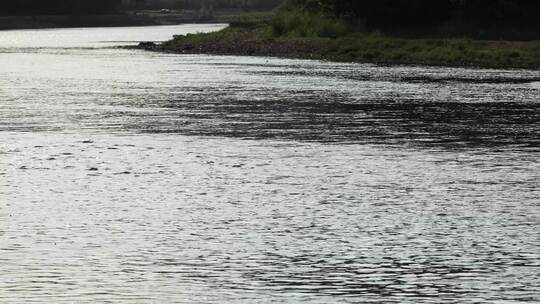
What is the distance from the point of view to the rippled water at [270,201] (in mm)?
15266

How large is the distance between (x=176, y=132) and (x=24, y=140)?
4.30 meters

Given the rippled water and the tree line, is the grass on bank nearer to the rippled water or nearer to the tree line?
the tree line

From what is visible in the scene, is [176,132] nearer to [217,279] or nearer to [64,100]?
[64,100]

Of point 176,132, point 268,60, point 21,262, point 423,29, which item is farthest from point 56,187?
point 423,29

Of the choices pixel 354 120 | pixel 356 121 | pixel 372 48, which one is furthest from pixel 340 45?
pixel 356 121

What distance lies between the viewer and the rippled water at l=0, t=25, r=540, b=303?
15266 millimetres

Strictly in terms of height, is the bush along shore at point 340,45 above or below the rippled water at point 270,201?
below

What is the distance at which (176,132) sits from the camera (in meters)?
33.7

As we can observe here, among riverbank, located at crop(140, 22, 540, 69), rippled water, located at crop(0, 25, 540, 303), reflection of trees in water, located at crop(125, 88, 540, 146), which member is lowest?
riverbank, located at crop(140, 22, 540, 69)

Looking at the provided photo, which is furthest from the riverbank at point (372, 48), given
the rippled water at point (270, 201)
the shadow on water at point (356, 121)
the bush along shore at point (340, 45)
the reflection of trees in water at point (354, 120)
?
the rippled water at point (270, 201)

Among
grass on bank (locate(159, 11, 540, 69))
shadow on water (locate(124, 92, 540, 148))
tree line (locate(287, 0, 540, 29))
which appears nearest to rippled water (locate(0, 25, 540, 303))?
shadow on water (locate(124, 92, 540, 148))

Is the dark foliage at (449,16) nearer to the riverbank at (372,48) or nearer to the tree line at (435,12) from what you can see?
the tree line at (435,12)

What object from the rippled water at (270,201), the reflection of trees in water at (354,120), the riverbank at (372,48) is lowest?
the riverbank at (372,48)

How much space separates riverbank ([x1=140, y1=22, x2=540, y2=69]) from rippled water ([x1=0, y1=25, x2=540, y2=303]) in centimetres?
3232
